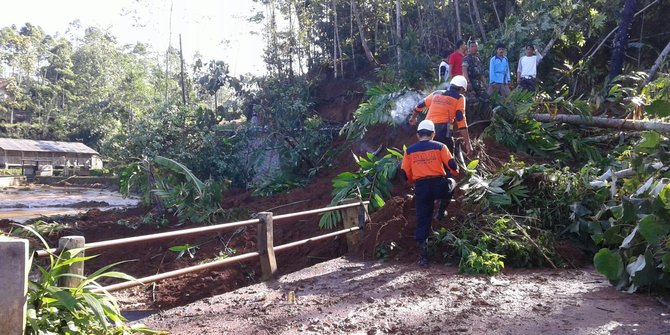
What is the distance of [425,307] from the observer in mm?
5234

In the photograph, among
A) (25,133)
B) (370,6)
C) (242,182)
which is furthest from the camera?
(25,133)

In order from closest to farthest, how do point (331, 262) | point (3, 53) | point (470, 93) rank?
1. point (331, 262)
2. point (470, 93)
3. point (3, 53)

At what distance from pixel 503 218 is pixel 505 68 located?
18.3ft

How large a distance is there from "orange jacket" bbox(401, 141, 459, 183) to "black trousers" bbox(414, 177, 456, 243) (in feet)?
0.30

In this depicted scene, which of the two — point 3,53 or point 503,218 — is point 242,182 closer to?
point 503,218

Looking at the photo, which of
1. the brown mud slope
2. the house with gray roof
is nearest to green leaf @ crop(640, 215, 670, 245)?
the brown mud slope

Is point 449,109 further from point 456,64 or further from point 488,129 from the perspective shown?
point 456,64

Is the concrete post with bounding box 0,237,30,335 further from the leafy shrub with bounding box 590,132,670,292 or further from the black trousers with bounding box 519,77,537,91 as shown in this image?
the black trousers with bounding box 519,77,537,91

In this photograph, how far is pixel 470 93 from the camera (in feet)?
38.4

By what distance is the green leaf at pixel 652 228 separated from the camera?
514 cm

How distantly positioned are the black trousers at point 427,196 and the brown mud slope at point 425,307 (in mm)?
652

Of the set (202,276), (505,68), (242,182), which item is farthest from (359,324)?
(242,182)

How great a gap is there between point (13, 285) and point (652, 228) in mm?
5123

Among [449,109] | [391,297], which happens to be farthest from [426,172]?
[391,297]
